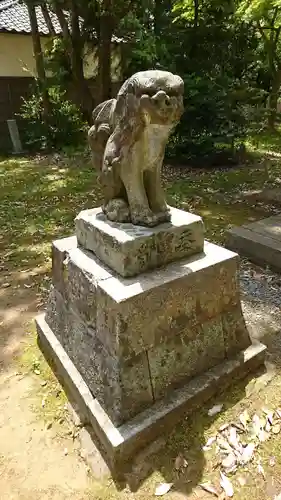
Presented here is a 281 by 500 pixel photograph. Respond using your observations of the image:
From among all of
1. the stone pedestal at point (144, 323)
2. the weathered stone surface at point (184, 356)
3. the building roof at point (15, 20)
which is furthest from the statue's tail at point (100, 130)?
the building roof at point (15, 20)

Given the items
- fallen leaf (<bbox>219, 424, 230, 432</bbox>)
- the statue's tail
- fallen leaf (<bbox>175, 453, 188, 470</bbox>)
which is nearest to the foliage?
the statue's tail

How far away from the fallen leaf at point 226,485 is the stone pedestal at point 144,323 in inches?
15.6

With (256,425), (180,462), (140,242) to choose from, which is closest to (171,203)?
(140,242)

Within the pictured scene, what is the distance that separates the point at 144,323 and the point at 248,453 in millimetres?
912

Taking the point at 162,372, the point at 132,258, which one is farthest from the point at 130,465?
the point at 132,258

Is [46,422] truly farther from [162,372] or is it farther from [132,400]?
[162,372]

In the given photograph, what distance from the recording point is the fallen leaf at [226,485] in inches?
73.5

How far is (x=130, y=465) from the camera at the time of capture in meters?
2.01

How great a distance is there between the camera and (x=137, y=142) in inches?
79.2

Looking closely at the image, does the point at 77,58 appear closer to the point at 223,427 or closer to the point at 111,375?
the point at 111,375

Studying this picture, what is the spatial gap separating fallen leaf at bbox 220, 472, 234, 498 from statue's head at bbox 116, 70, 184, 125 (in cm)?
184

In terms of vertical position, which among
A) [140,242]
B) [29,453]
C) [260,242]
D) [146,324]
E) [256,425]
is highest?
[140,242]

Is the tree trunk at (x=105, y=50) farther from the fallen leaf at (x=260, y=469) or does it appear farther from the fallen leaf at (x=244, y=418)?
the fallen leaf at (x=260, y=469)

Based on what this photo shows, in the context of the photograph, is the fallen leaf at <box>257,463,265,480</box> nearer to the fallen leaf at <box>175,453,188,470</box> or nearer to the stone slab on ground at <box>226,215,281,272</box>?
the fallen leaf at <box>175,453,188,470</box>
